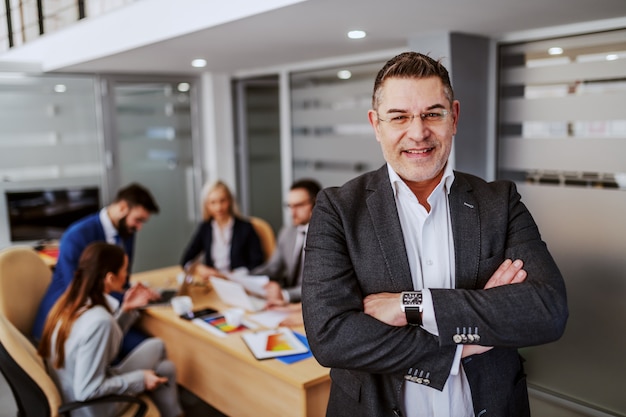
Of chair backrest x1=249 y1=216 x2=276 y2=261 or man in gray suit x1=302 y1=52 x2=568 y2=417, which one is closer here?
man in gray suit x1=302 y1=52 x2=568 y2=417

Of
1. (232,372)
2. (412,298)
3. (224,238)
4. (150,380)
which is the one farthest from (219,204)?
(412,298)

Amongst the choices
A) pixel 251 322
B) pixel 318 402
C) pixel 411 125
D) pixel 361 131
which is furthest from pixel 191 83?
pixel 411 125

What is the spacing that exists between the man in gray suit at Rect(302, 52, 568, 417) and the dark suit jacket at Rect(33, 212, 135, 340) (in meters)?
2.10

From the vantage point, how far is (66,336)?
2.53 meters

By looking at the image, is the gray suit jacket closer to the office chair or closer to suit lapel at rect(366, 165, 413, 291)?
the office chair

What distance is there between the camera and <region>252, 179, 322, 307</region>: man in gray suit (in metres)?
3.24

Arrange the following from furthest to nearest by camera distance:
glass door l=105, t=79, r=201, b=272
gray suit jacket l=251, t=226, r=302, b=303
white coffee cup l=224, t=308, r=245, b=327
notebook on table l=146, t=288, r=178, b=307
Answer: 1. glass door l=105, t=79, r=201, b=272
2. gray suit jacket l=251, t=226, r=302, b=303
3. notebook on table l=146, t=288, r=178, b=307
4. white coffee cup l=224, t=308, r=245, b=327

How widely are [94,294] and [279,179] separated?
12.6 ft

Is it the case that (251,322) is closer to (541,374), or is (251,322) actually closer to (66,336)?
(66,336)

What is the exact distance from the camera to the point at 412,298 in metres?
1.48

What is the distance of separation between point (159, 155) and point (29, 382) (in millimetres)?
3529

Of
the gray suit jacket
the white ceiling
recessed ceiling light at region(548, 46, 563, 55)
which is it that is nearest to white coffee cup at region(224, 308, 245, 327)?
the gray suit jacket

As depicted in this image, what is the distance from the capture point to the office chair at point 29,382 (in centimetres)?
236

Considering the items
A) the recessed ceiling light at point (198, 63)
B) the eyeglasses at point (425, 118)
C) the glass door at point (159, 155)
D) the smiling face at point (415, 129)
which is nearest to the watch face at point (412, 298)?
the smiling face at point (415, 129)
